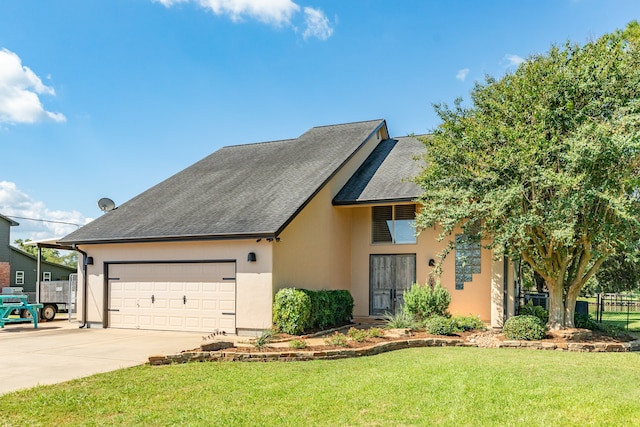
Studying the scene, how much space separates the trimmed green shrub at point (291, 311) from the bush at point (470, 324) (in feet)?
12.4

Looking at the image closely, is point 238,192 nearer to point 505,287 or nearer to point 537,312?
point 505,287

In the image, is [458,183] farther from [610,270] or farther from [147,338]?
[610,270]

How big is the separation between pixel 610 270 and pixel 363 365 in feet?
59.3

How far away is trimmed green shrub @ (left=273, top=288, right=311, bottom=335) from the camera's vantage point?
1195 centimetres

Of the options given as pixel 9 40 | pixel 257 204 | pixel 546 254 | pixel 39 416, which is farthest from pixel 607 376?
pixel 9 40

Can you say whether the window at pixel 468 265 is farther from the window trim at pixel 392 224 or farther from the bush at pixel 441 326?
the bush at pixel 441 326

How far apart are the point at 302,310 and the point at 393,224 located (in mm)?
5077

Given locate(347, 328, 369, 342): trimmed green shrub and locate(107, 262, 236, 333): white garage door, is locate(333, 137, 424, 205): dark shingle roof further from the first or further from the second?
locate(347, 328, 369, 342): trimmed green shrub

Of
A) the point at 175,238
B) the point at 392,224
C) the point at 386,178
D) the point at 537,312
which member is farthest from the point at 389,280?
the point at 175,238

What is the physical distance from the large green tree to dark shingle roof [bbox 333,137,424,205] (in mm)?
2422

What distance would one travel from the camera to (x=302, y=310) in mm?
12016

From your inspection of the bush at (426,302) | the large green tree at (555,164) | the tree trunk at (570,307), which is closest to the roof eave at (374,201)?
the large green tree at (555,164)

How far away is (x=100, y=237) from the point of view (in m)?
14.7

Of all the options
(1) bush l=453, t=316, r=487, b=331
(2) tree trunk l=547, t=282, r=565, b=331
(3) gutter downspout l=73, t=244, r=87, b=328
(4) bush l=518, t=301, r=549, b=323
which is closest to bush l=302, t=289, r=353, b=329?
(1) bush l=453, t=316, r=487, b=331
